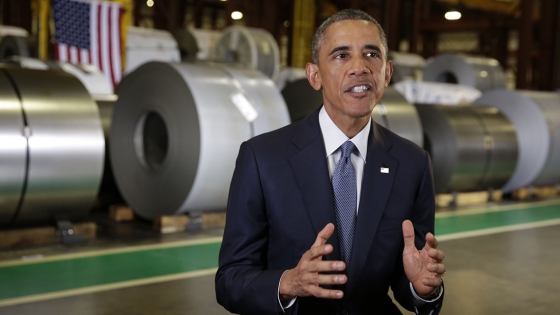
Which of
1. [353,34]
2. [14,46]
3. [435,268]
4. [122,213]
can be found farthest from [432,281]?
[14,46]

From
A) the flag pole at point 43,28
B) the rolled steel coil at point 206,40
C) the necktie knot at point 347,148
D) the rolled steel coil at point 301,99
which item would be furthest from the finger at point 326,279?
the rolled steel coil at point 206,40

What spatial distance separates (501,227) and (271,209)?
5.66m

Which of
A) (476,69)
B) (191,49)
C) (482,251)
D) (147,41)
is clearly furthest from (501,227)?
(191,49)

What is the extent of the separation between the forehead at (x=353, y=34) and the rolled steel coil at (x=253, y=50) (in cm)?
1237

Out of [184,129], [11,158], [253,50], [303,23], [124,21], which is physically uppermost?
[303,23]

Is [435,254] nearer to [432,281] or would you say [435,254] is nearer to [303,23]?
[432,281]

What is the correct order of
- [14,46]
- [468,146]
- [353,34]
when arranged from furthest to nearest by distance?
[14,46] → [468,146] → [353,34]

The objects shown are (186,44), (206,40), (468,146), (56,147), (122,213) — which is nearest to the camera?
(56,147)

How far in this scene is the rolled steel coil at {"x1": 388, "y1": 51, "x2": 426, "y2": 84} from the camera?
621 inches

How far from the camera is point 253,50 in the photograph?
1456cm

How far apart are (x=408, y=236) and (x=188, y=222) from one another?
14.5 feet

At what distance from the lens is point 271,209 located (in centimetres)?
211

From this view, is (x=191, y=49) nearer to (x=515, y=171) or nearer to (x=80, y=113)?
(x=515, y=171)

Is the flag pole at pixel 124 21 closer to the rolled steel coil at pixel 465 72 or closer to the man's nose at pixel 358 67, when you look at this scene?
the rolled steel coil at pixel 465 72
